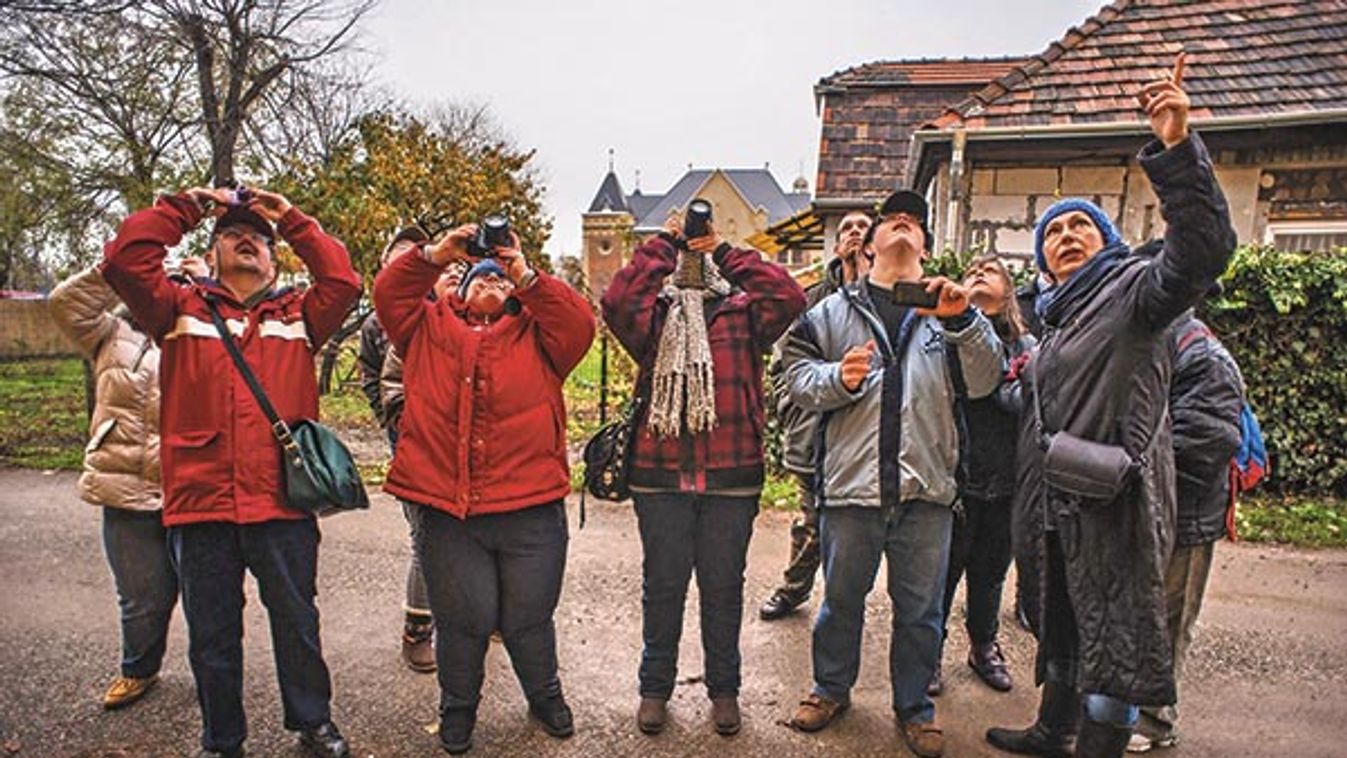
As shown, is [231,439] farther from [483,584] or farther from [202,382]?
[483,584]

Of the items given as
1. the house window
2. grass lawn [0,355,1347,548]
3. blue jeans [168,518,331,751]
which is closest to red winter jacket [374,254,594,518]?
blue jeans [168,518,331,751]

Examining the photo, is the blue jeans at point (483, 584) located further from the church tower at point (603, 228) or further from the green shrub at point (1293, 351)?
the church tower at point (603, 228)

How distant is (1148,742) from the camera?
2.95m

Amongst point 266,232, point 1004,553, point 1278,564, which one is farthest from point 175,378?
point 1278,564

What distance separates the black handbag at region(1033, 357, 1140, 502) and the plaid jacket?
1099 mm

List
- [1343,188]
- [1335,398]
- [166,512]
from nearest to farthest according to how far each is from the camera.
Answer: [166,512] < [1335,398] < [1343,188]

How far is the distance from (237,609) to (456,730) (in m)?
0.92

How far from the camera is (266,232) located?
2.94m

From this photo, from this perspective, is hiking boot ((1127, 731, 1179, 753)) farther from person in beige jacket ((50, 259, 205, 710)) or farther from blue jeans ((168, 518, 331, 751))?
person in beige jacket ((50, 259, 205, 710))

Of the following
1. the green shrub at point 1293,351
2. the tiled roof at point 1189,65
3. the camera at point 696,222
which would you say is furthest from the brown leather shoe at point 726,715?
the tiled roof at point 1189,65

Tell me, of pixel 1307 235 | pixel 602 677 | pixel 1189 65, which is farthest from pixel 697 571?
pixel 1189 65

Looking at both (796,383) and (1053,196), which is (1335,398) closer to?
(1053,196)

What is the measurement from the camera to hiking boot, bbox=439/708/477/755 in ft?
9.45

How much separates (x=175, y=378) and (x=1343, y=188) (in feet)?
32.0
